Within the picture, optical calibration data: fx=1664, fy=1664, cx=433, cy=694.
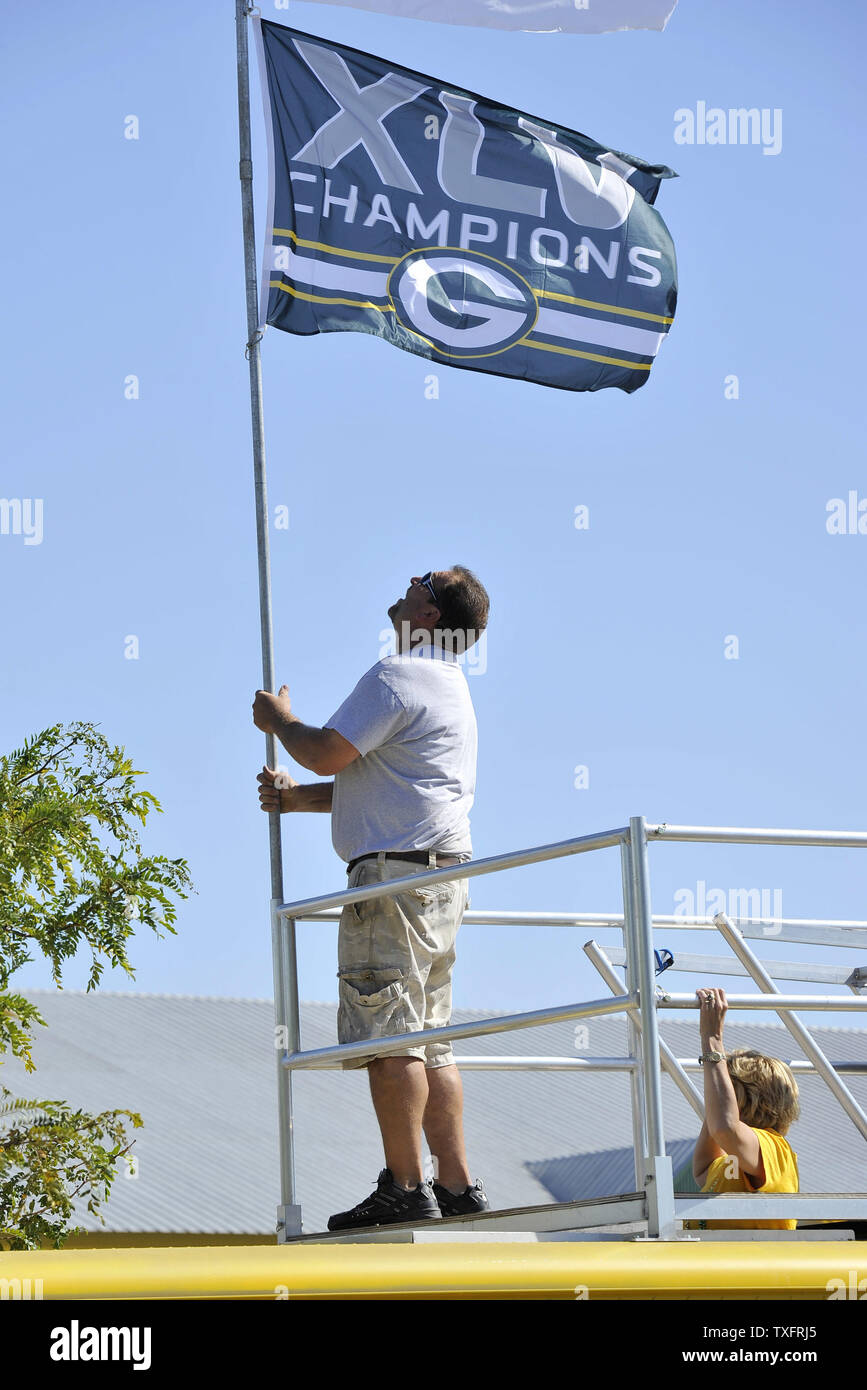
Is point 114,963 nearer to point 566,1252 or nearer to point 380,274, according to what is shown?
point 380,274

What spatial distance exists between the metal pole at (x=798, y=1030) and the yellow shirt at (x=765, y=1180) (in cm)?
37

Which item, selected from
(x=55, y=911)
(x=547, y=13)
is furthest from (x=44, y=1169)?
(x=547, y=13)

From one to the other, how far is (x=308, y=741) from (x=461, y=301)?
2.57 m

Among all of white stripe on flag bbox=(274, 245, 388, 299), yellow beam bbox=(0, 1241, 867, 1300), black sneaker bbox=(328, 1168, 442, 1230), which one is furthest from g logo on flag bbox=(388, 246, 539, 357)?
yellow beam bbox=(0, 1241, 867, 1300)

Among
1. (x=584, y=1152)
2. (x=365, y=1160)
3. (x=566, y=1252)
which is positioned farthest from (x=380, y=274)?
(x=584, y=1152)

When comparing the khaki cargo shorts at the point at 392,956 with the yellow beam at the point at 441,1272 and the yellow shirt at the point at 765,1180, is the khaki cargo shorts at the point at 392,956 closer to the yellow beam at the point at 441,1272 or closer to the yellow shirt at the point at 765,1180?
the yellow shirt at the point at 765,1180

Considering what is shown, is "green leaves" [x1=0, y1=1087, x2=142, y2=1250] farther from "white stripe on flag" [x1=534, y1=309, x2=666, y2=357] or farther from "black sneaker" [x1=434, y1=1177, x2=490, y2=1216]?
"white stripe on flag" [x1=534, y1=309, x2=666, y2=357]

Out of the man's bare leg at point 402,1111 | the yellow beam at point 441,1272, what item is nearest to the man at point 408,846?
the man's bare leg at point 402,1111

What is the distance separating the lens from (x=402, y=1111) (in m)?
4.71

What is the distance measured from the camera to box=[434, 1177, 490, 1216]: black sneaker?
4.92 meters

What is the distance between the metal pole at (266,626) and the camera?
4.97 metres

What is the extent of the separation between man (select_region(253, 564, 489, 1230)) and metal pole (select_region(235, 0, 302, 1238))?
0.19 meters

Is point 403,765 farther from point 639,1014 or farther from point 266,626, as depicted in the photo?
point 639,1014
